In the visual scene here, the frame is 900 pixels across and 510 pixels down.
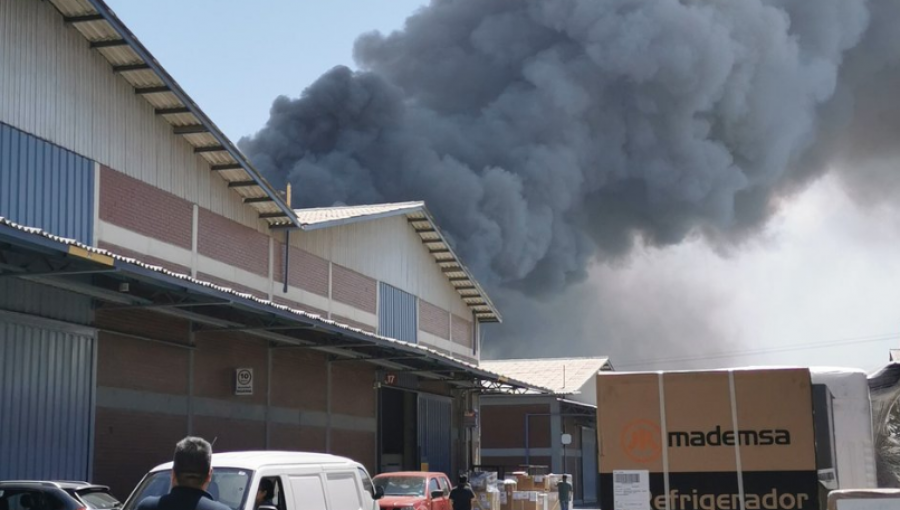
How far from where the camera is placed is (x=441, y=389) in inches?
1478

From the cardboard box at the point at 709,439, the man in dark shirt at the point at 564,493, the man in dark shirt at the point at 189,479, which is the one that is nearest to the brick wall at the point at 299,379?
the man in dark shirt at the point at 564,493

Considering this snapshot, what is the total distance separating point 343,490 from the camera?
12430 millimetres

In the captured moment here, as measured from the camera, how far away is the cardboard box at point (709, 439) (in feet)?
29.4

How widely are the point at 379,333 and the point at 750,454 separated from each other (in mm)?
24433

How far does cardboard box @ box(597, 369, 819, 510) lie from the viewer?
8.96 metres

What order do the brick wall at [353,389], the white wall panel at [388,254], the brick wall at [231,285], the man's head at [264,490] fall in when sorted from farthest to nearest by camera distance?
the white wall panel at [388,254]
the brick wall at [353,389]
the brick wall at [231,285]
the man's head at [264,490]

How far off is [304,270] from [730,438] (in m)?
20.3

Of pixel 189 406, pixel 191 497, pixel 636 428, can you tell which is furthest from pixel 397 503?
pixel 191 497

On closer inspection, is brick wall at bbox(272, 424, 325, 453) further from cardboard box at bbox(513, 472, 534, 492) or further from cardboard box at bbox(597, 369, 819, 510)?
cardboard box at bbox(597, 369, 819, 510)

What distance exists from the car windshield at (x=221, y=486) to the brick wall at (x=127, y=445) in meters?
8.80

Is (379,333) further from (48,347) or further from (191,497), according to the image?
(191,497)

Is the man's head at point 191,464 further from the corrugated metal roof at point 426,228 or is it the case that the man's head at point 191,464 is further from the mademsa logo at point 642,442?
the corrugated metal roof at point 426,228

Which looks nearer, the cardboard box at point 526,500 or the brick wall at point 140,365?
the brick wall at point 140,365

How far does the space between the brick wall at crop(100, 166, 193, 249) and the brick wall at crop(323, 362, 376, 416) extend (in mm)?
6967
